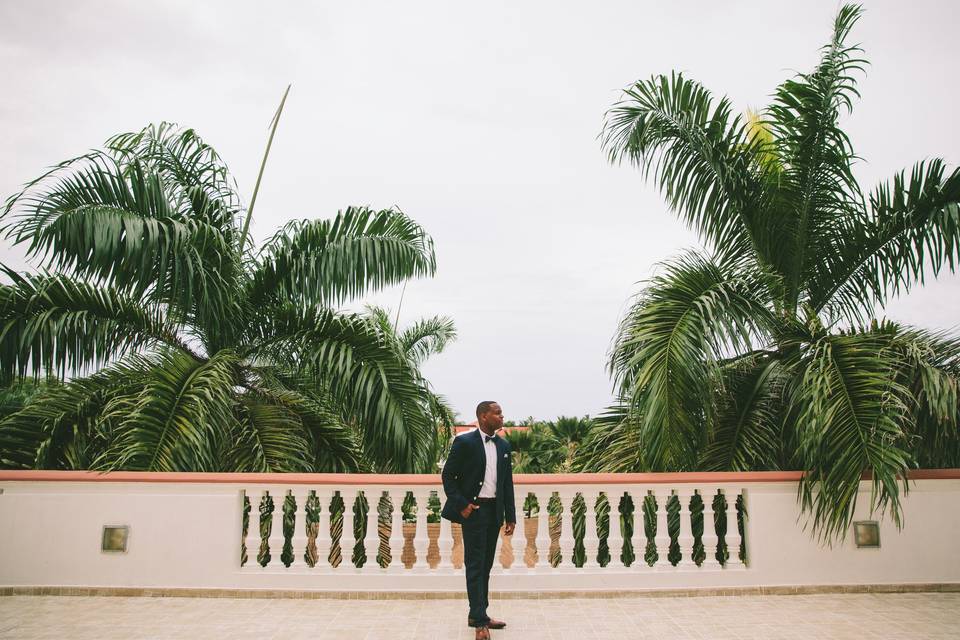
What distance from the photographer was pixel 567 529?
227 inches

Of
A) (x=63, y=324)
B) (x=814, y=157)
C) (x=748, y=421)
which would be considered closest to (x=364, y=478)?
(x=63, y=324)

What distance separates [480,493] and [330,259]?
13.8ft

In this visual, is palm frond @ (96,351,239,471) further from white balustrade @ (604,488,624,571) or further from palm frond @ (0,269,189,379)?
white balustrade @ (604,488,624,571)

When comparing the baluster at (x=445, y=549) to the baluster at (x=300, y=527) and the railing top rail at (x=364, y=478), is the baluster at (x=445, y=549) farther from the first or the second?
the baluster at (x=300, y=527)

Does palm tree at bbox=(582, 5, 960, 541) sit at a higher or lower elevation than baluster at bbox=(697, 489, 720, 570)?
higher

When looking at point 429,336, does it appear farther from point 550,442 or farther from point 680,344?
point 680,344

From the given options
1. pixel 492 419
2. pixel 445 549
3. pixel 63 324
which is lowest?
pixel 445 549

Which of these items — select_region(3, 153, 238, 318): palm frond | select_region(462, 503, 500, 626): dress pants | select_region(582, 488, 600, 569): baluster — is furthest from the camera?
select_region(3, 153, 238, 318): palm frond

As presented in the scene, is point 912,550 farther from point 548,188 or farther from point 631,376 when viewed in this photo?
point 548,188

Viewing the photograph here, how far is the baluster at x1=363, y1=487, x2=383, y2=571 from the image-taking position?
18.3 ft

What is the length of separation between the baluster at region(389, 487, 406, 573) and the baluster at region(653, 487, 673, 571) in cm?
222

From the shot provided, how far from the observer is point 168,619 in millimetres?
4945

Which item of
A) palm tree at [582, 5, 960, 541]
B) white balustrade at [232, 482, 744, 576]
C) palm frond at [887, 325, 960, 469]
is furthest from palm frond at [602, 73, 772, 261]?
white balustrade at [232, 482, 744, 576]

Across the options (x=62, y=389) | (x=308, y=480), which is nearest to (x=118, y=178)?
(x=62, y=389)
